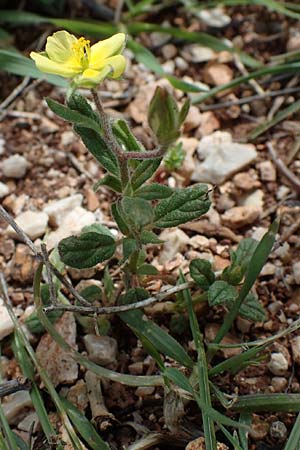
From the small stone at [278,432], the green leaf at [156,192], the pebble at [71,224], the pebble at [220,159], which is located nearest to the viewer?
the green leaf at [156,192]

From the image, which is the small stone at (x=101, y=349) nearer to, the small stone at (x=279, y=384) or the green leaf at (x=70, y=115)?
the small stone at (x=279, y=384)

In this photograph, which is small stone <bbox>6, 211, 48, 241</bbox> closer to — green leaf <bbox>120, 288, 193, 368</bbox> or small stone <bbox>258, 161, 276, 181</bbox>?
green leaf <bbox>120, 288, 193, 368</bbox>

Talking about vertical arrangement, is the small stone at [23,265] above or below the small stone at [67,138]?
below

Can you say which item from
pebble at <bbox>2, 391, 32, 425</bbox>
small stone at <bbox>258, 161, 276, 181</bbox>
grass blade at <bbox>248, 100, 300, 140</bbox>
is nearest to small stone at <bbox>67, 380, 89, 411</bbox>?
pebble at <bbox>2, 391, 32, 425</bbox>

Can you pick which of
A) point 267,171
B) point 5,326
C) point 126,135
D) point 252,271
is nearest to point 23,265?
point 5,326

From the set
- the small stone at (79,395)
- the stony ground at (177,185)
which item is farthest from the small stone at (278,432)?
the small stone at (79,395)

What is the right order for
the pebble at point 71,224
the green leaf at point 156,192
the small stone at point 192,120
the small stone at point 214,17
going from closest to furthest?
the green leaf at point 156,192
the pebble at point 71,224
the small stone at point 192,120
the small stone at point 214,17

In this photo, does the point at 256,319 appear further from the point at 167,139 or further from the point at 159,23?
the point at 159,23
